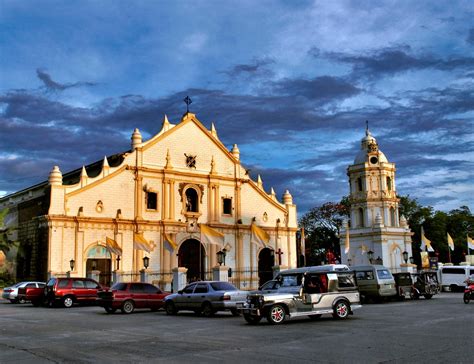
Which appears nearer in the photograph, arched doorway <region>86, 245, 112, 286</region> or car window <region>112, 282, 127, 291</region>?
car window <region>112, 282, 127, 291</region>

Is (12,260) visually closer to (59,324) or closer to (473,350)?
(59,324)

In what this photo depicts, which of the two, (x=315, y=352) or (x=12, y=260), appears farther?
(x=12, y=260)

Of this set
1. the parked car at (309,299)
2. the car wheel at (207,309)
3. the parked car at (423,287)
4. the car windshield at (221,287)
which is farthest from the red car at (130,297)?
the parked car at (423,287)

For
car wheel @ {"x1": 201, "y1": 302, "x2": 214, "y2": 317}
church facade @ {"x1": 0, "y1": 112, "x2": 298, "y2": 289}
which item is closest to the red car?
car wheel @ {"x1": 201, "y1": 302, "x2": 214, "y2": 317}

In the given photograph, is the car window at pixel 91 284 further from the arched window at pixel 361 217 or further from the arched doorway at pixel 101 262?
the arched window at pixel 361 217

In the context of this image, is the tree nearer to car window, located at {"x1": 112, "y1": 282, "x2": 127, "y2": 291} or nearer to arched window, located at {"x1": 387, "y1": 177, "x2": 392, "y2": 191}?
arched window, located at {"x1": 387, "y1": 177, "x2": 392, "y2": 191}

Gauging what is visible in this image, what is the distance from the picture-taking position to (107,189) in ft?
129

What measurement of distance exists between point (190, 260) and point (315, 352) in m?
31.9

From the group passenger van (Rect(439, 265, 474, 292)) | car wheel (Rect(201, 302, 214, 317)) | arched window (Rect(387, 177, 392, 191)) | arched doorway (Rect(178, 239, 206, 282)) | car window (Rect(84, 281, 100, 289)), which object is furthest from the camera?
arched window (Rect(387, 177, 392, 191))

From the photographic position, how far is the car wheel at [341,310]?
1809cm

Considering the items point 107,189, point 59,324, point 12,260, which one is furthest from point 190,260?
point 59,324

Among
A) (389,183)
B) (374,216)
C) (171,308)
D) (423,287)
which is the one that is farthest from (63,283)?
(389,183)

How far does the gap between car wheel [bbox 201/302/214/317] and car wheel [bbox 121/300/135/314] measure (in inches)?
139

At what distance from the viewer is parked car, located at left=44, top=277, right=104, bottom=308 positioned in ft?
92.0
